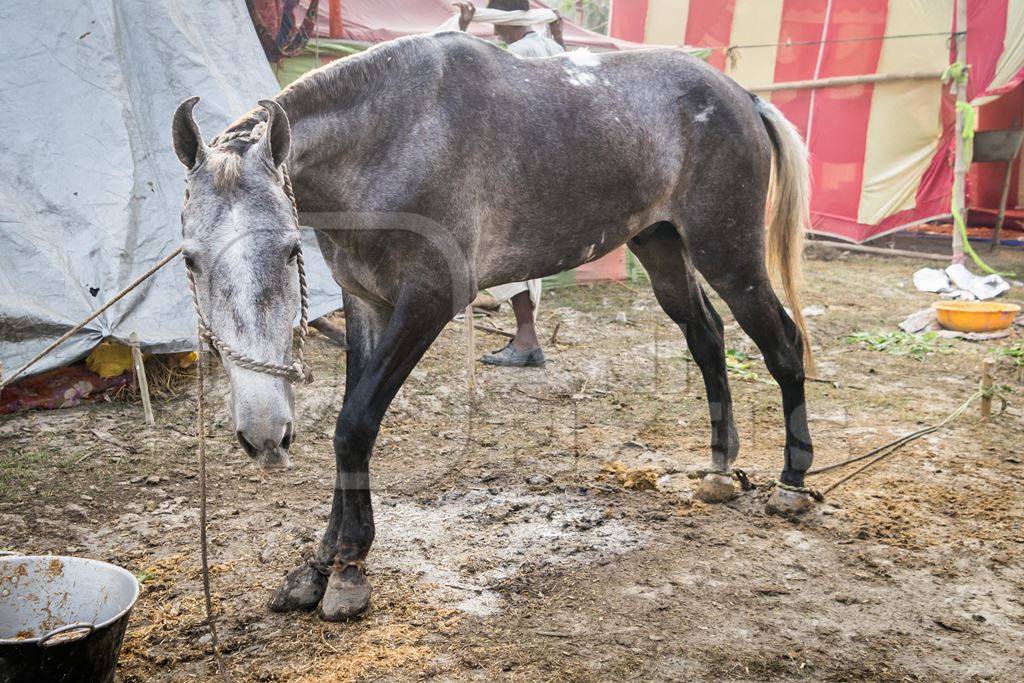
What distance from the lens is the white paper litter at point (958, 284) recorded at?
26.0 ft

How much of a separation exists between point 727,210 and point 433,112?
1367 millimetres

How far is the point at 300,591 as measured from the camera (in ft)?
8.57

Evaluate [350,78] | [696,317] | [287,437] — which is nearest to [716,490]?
[696,317]

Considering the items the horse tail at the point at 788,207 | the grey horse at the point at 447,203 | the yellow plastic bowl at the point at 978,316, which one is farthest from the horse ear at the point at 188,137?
the yellow plastic bowl at the point at 978,316

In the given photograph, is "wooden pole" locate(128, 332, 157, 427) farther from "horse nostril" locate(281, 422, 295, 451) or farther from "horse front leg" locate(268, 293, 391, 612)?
"horse nostril" locate(281, 422, 295, 451)

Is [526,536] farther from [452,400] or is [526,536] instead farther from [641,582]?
[452,400]

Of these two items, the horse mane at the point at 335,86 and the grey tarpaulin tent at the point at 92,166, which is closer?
the horse mane at the point at 335,86

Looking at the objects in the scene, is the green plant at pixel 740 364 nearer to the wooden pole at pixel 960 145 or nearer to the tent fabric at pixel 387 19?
the tent fabric at pixel 387 19

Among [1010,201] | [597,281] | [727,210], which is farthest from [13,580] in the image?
[1010,201]

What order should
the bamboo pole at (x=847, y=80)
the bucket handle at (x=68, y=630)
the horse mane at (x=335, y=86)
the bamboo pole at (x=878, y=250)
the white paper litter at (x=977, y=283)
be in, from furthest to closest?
the bamboo pole at (x=878, y=250), the bamboo pole at (x=847, y=80), the white paper litter at (x=977, y=283), the horse mane at (x=335, y=86), the bucket handle at (x=68, y=630)

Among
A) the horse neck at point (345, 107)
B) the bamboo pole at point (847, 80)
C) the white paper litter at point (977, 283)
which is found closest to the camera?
the horse neck at point (345, 107)

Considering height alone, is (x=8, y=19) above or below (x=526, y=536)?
above

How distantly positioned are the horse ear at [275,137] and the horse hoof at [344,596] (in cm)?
133

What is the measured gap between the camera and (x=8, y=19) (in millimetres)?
4586
